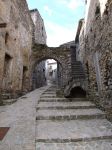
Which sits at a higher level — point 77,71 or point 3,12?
point 3,12

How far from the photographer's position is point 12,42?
24.0 ft

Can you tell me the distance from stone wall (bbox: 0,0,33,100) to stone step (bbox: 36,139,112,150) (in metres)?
4.08

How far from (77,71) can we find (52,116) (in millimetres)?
6721

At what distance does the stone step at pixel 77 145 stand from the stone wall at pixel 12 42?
13.4ft

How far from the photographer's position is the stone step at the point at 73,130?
9.66 feet

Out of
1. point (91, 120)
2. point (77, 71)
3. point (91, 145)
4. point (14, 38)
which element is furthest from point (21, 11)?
point (91, 145)

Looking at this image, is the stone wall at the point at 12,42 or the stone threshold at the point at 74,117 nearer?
the stone threshold at the point at 74,117

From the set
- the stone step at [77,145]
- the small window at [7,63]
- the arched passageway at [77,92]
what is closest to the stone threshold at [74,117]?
the stone step at [77,145]

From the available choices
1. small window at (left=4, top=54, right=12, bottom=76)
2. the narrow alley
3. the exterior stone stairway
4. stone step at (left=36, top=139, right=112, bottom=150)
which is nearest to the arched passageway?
the narrow alley

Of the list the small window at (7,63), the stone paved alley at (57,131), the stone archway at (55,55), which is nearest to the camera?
the stone paved alley at (57,131)

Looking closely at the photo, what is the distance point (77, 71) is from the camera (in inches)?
413

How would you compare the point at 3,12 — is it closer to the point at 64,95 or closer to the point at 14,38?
the point at 14,38

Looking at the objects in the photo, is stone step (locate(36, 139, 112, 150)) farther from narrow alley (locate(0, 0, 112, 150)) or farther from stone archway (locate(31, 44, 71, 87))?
stone archway (locate(31, 44, 71, 87))

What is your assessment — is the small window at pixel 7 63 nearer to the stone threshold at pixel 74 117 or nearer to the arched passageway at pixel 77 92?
the arched passageway at pixel 77 92
